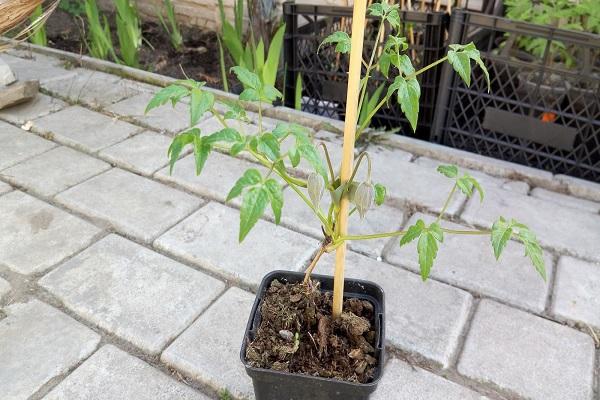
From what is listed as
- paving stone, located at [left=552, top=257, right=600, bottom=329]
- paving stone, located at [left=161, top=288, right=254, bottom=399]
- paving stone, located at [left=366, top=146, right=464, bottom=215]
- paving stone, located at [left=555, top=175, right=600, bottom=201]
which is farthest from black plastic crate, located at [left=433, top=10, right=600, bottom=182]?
paving stone, located at [left=161, top=288, right=254, bottom=399]

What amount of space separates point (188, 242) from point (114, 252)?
226mm

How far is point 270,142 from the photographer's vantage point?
790 millimetres

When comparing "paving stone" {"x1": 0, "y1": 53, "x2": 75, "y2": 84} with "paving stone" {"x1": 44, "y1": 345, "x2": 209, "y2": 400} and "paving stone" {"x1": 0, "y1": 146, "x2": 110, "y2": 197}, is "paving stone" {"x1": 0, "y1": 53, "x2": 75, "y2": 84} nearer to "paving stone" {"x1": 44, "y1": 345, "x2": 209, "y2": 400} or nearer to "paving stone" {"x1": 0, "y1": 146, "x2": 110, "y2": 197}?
"paving stone" {"x1": 0, "y1": 146, "x2": 110, "y2": 197}

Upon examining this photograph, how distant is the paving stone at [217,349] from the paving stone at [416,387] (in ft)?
1.05

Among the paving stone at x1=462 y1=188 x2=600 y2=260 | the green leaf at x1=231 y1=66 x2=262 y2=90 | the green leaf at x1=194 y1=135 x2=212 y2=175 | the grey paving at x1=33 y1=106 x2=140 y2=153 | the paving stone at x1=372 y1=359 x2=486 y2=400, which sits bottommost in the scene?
the paving stone at x1=372 y1=359 x2=486 y2=400

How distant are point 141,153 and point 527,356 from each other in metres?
1.57

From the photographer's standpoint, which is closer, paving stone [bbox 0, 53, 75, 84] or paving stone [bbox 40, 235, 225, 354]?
paving stone [bbox 40, 235, 225, 354]

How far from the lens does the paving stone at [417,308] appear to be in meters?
1.30

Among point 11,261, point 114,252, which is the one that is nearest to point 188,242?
point 114,252

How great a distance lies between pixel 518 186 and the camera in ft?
6.44

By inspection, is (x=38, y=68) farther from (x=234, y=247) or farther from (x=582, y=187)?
(x=582, y=187)

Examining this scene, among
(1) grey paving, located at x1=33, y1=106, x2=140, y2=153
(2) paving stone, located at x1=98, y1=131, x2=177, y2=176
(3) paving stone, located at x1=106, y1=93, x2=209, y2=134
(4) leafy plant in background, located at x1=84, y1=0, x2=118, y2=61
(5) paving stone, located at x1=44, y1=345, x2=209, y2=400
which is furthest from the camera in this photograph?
(4) leafy plant in background, located at x1=84, y1=0, x2=118, y2=61

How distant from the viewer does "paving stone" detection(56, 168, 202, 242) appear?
1700 millimetres

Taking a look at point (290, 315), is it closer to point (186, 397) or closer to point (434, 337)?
point (186, 397)
